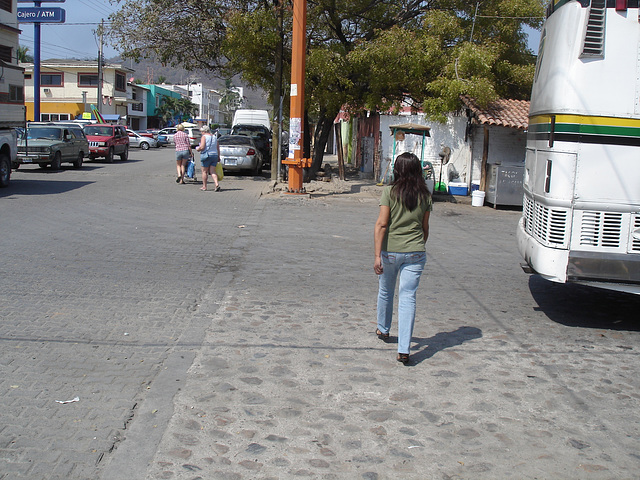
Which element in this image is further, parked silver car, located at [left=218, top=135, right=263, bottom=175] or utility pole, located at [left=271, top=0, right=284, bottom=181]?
parked silver car, located at [left=218, top=135, right=263, bottom=175]

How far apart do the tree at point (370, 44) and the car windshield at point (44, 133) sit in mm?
4708

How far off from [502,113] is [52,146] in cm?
1569

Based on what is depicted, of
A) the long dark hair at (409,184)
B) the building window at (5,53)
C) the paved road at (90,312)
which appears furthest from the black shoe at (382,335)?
the building window at (5,53)

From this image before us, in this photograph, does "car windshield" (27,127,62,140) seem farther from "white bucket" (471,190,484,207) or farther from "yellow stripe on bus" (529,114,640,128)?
"yellow stripe on bus" (529,114,640,128)

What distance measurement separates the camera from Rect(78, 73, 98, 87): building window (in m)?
62.7

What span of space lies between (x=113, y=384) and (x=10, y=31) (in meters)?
15.6

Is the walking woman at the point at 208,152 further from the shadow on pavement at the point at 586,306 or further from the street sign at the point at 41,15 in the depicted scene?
the street sign at the point at 41,15

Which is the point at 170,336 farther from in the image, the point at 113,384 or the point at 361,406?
the point at 361,406

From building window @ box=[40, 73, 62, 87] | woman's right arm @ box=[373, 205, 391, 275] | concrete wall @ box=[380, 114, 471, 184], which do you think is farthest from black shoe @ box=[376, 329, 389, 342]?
building window @ box=[40, 73, 62, 87]

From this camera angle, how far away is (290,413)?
14.2ft

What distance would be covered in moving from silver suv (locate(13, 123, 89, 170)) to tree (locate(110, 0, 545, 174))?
179 inches

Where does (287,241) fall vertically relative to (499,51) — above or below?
below

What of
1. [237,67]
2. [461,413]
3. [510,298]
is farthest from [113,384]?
[237,67]

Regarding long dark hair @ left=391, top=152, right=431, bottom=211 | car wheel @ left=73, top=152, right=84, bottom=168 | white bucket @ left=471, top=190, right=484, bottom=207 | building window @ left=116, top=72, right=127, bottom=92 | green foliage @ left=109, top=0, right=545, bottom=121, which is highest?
building window @ left=116, top=72, right=127, bottom=92
